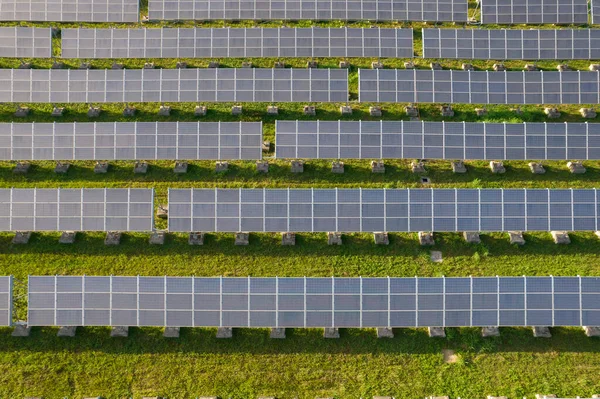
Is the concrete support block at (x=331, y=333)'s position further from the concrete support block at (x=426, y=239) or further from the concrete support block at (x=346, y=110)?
the concrete support block at (x=346, y=110)

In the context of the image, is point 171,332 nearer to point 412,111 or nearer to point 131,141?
point 131,141

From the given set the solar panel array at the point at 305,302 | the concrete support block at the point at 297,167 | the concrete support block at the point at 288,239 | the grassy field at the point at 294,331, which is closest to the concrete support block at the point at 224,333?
the grassy field at the point at 294,331

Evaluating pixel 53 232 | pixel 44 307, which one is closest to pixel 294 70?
pixel 53 232

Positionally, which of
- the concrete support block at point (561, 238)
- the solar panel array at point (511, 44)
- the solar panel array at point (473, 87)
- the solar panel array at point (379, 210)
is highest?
the solar panel array at point (511, 44)

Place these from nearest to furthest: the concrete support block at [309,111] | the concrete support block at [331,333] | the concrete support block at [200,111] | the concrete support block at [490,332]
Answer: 1. the concrete support block at [331,333]
2. the concrete support block at [490,332]
3. the concrete support block at [200,111]
4. the concrete support block at [309,111]

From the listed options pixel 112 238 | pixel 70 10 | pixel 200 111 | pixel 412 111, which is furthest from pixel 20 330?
pixel 412 111

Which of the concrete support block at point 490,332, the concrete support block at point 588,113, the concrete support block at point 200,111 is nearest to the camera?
the concrete support block at point 490,332
